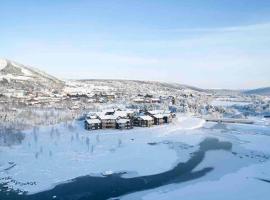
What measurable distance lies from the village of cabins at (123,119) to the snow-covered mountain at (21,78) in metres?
47.1

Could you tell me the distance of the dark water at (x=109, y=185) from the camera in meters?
18.6

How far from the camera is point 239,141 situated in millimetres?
34875

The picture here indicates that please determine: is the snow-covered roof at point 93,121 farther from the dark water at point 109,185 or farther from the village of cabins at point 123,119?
the dark water at point 109,185

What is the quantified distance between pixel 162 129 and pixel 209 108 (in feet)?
93.6

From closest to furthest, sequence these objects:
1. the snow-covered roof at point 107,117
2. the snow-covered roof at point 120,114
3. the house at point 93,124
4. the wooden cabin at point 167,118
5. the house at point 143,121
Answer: the house at point 93,124 < the snow-covered roof at point 107,117 < the house at point 143,121 < the snow-covered roof at point 120,114 < the wooden cabin at point 167,118

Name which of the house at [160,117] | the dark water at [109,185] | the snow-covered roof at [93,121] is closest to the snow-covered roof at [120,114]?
the snow-covered roof at [93,121]

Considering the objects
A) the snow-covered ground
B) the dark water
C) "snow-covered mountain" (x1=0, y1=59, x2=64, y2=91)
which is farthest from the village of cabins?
"snow-covered mountain" (x1=0, y1=59, x2=64, y2=91)

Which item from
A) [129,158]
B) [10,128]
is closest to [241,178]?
[129,158]

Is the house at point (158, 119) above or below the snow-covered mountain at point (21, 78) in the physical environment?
below

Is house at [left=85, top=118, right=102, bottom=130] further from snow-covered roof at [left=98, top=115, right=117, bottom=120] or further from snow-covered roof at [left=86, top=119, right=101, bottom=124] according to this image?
snow-covered roof at [left=98, top=115, right=117, bottom=120]

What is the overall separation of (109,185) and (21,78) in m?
83.0

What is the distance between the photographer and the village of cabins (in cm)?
3984

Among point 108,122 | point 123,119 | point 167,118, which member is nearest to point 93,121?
point 108,122

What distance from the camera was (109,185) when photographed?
66.4 ft
